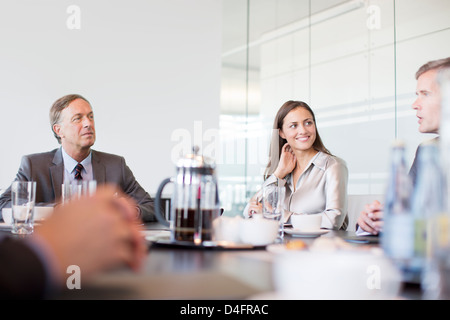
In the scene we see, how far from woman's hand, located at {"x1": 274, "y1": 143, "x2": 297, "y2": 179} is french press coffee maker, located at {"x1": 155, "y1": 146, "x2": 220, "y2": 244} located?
6.02 feet

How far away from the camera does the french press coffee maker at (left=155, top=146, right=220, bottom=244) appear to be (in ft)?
4.27

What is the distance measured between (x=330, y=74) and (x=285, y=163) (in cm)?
194

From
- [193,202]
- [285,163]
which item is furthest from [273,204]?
[285,163]

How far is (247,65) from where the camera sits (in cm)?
504

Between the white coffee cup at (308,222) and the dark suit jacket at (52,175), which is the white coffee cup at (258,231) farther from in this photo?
the dark suit jacket at (52,175)

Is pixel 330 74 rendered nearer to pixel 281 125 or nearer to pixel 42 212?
pixel 281 125

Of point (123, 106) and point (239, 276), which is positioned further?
point (123, 106)

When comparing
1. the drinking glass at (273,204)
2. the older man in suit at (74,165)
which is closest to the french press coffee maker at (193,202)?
the drinking glass at (273,204)

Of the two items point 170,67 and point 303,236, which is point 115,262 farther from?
point 170,67

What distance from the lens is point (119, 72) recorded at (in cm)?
450

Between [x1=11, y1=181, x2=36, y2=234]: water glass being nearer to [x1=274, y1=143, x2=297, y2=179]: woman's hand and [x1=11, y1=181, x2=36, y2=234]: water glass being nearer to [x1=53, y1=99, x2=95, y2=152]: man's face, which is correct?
[x1=53, y1=99, x2=95, y2=152]: man's face

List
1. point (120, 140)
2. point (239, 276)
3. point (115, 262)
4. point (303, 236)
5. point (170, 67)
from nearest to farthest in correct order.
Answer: point (115, 262), point (239, 276), point (303, 236), point (120, 140), point (170, 67)
